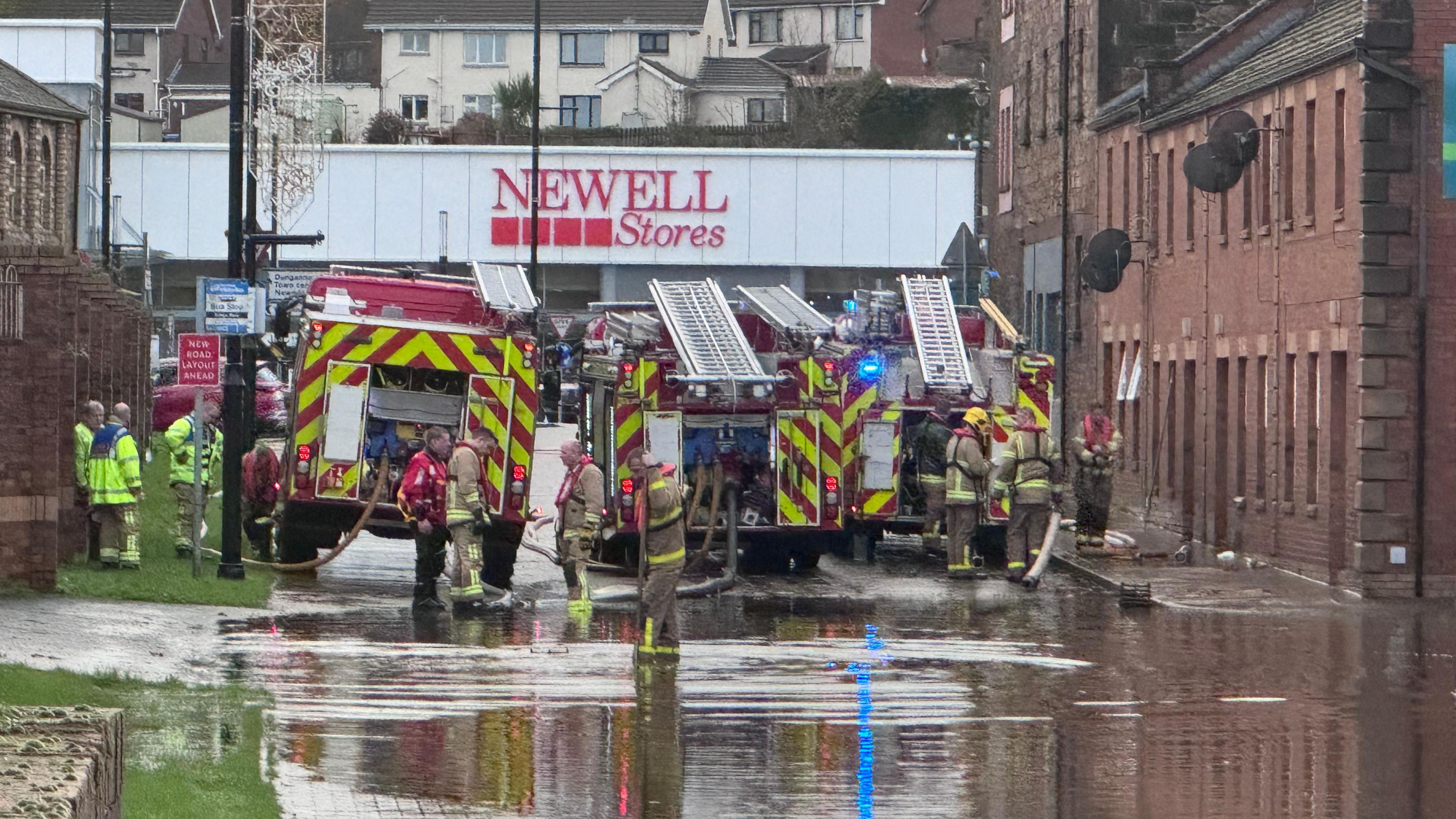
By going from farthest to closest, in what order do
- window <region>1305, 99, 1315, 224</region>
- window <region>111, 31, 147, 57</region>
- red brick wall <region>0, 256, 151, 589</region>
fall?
window <region>111, 31, 147, 57</region> < window <region>1305, 99, 1315, 224</region> < red brick wall <region>0, 256, 151, 589</region>

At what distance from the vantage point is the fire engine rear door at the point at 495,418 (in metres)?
21.5

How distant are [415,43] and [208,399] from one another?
52560mm

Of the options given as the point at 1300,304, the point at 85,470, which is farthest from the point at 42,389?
the point at 1300,304

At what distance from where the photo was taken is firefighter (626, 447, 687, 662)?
15953 millimetres

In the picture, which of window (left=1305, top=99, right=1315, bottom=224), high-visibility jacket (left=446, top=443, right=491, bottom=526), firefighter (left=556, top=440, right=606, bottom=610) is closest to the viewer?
high-visibility jacket (left=446, top=443, right=491, bottom=526)

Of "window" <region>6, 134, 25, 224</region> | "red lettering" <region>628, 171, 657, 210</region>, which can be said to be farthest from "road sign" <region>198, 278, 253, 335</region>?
"red lettering" <region>628, 171, 657, 210</region>

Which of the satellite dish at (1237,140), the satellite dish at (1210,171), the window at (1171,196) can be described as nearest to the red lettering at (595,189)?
the window at (1171,196)

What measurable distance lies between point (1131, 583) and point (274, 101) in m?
15.5

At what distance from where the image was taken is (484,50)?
93.7 m

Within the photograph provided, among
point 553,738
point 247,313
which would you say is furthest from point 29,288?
point 553,738

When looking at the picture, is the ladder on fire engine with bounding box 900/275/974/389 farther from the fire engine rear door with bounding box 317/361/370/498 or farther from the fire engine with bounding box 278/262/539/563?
the fire engine rear door with bounding box 317/361/370/498

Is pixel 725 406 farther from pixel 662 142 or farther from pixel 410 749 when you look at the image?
pixel 662 142

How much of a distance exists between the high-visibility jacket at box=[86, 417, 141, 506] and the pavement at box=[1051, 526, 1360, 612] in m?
8.84

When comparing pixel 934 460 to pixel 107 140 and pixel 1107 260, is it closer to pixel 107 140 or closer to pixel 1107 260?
pixel 1107 260
